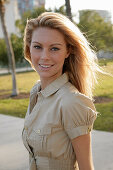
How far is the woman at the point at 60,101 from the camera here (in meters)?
1.43

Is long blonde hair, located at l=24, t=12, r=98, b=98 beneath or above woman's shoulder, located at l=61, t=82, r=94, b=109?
above

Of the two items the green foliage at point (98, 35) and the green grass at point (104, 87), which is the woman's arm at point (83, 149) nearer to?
the green grass at point (104, 87)

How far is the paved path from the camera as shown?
11.8 ft

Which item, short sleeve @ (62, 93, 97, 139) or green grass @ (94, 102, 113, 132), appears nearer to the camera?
short sleeve @ (62, 93, 97, 139)

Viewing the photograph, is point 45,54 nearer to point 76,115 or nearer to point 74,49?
point 74,49

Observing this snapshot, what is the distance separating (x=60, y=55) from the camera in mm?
1630

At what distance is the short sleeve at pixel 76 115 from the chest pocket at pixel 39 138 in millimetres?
113

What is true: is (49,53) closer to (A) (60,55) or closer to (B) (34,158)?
(A) (60,55)

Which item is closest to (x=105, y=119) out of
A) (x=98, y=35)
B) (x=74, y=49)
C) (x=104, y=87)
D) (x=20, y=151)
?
(x=20, y=151)

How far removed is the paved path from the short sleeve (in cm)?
212

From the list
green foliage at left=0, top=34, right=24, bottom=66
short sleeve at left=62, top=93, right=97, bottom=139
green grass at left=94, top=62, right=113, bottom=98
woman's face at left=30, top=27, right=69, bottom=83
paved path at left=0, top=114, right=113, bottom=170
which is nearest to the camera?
short sleeve at left=62, top=93, right=97, bottom=139

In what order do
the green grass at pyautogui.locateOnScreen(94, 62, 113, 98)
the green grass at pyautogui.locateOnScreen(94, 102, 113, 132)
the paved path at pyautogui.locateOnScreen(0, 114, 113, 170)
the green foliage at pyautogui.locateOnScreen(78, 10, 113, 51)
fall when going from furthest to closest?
the green foliage at pyautogui.locateOnScreen(78, 10, 113, 51) → the green grass at pyautogui.locateOnScreen(94, 102, 113, 132) → the paved path at pyautogui.locateOnScreen(0, 114, 113, 170) → the green grass at pyautogui.locateOnScreen(94, 62, 113, 98)

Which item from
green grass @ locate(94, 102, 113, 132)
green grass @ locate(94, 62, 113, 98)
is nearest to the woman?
green grass @ locate(94, 62, 113, 98)

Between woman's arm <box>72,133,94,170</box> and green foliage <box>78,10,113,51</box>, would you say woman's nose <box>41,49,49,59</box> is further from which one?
green foliage <box>78,10,113,51</box>
